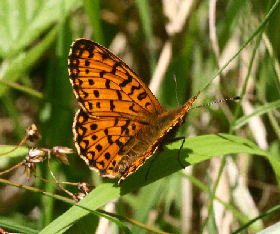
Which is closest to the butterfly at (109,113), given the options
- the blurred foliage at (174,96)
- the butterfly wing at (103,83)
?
the butterfly wing at (103,83)

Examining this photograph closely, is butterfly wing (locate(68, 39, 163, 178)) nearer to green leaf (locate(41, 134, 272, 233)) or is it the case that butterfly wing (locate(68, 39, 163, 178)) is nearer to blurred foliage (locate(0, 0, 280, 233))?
green leaf (locate(41, 134, 272, 233))

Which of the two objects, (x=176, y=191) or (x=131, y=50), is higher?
(x=131, y=50)

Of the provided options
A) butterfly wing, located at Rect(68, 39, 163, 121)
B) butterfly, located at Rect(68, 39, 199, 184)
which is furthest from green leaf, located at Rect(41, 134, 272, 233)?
butterfly wing, located at Rect(68, 39, 163, 121)

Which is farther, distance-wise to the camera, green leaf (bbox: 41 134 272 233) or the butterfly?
the butterfly

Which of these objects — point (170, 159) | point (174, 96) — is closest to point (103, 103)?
point (170, 159)

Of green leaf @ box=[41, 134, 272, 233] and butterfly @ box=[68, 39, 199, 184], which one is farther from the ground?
butterfly @ box=[68, 39, 199, 184]

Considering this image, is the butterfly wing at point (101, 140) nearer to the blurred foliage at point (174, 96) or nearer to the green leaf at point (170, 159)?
the green leaf at point (170, 159)

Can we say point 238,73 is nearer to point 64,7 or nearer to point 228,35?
point 228,35

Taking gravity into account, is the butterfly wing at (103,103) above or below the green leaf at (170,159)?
above

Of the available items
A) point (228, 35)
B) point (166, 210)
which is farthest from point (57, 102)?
point (228, 35)
